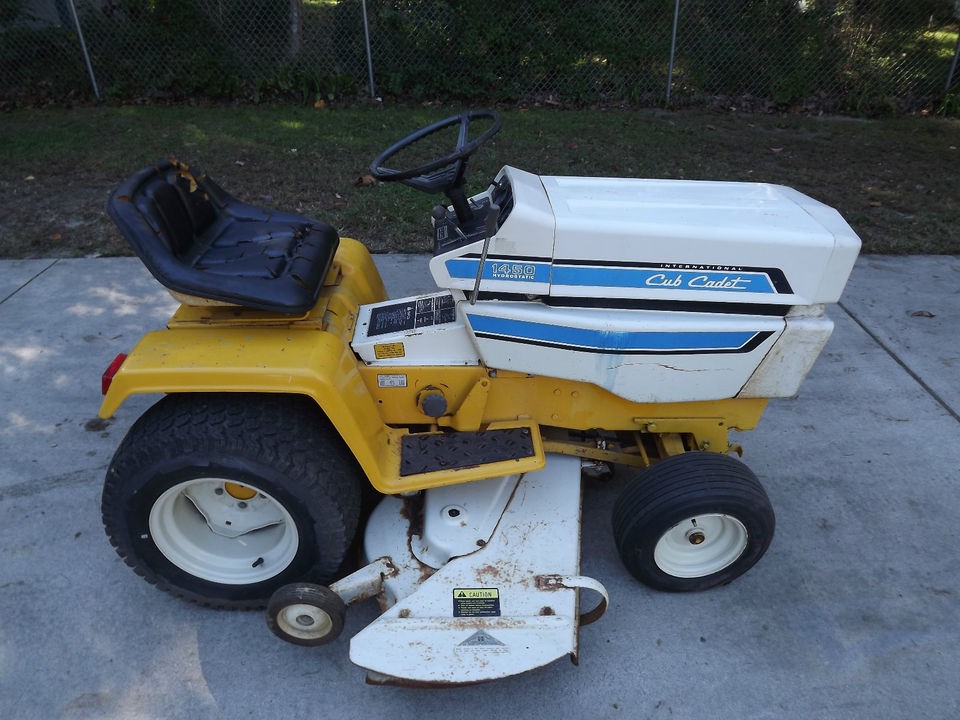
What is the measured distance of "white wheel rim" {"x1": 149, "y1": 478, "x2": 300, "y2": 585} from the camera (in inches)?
88.7

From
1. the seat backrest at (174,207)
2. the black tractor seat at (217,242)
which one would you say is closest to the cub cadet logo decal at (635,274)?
the black tractor seat at (217,242)

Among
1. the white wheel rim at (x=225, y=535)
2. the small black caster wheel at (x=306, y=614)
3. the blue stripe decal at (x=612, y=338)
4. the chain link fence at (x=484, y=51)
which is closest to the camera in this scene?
the small black caster wheel at (x=306, y=614)

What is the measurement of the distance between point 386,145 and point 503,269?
15.6ft

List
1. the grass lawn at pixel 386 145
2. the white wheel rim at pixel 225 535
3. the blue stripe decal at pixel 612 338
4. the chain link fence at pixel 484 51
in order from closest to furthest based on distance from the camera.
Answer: the blue stripe decal at pixel 612 338, the white wheel rim at pixel 225 535, the grass lawn at pixel 386 145, the chain link fence at pixel 484 51

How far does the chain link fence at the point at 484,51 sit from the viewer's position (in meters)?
7.86

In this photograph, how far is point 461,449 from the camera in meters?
2.33

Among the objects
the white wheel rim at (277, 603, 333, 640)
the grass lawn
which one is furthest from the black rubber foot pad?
the grass lawn

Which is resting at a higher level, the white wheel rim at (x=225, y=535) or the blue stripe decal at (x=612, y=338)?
the blue stripe decal at (x=612, y=338)

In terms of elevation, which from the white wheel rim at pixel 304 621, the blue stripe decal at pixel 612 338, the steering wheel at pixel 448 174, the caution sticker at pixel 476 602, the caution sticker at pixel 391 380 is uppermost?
the steering wheel at pixel 448 174

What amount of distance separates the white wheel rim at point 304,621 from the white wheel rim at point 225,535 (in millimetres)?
206

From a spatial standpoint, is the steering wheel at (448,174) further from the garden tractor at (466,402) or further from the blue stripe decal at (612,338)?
the blue stripe decal at (612,338)

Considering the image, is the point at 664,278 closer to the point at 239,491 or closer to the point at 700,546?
the point at 700,546

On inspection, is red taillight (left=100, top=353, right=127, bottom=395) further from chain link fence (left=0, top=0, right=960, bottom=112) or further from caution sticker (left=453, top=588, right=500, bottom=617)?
chain link fence (left=0, top=0, right=960, bottom=112)

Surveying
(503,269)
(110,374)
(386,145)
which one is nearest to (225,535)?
(110,374)
